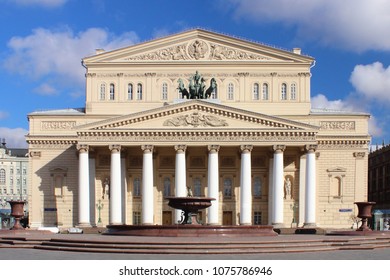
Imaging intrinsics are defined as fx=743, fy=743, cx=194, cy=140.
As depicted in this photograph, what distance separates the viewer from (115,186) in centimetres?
6681

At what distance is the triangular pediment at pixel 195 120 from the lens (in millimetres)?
66062

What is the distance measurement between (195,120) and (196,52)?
1050 cm

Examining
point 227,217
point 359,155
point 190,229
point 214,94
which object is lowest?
point 227,217

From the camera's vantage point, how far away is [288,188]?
232ft

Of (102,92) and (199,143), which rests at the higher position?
(102,92)

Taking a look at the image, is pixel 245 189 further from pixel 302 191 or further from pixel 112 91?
pixel 112 91

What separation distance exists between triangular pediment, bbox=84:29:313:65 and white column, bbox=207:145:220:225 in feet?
39.3

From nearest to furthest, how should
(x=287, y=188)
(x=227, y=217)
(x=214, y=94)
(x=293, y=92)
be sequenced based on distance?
(x=287, y=188), (x=227, y=217), (x=214, y=94), (x=293, y=92)

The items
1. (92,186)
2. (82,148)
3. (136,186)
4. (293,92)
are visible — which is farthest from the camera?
(293,92)

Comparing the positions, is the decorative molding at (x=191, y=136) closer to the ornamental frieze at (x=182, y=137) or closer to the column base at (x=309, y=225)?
the ornamental frieze at (x=182, y=137)

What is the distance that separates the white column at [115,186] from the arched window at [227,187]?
10797 mm

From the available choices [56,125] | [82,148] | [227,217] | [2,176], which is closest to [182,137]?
[82,148]

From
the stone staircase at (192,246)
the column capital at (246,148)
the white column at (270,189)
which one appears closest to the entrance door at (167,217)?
the white column at (270,189)
